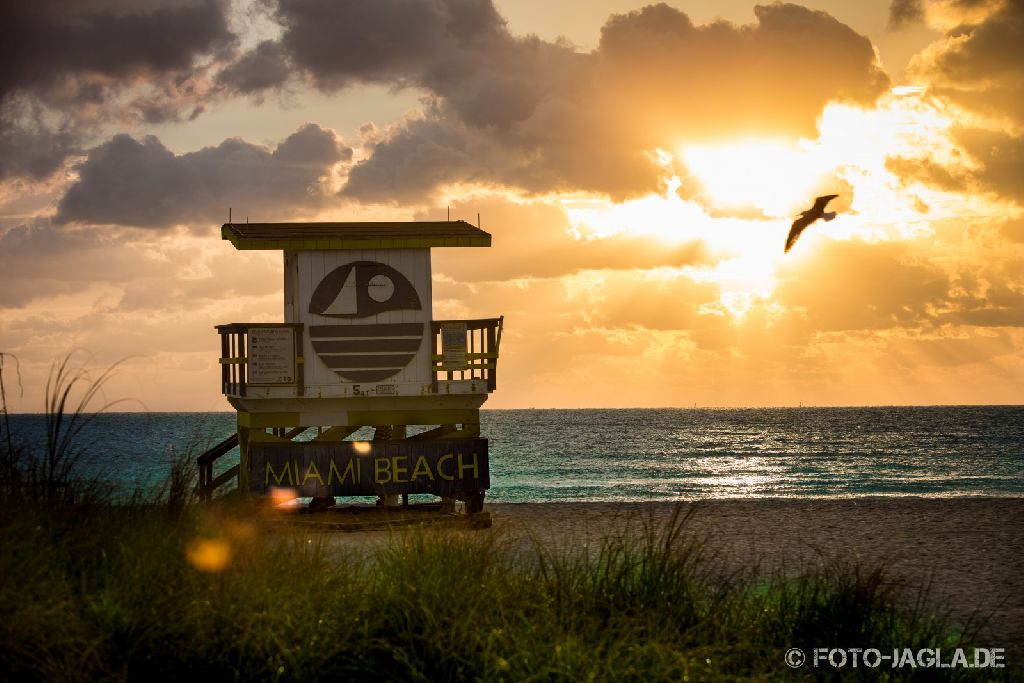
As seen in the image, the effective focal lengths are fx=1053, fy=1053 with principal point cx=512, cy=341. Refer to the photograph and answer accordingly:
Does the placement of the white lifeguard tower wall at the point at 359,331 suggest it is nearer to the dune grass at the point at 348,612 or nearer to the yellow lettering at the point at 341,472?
the yellow lettering at the point at 341,472

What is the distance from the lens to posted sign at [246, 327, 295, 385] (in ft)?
64.8

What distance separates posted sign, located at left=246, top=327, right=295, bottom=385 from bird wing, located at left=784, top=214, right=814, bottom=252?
11054mm

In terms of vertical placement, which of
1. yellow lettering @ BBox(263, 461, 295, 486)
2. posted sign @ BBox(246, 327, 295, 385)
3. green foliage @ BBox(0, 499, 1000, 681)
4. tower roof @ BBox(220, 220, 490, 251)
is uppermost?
tower roof @ BBox(220, 220, 490, 251)

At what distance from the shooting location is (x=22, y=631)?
759 centimetres

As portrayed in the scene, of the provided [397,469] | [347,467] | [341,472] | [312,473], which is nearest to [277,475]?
[312,473]

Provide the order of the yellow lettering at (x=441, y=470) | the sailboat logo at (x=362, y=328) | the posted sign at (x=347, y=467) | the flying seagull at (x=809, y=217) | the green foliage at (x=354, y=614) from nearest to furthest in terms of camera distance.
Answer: the green foliage at (x=354, y=614)
the flying seagull at (x=809, y=217)
the posted sign at (x=347, y=467)
the sailboat logo at (x=362, y=328)
the yellow lettering at (x=441, y=470)

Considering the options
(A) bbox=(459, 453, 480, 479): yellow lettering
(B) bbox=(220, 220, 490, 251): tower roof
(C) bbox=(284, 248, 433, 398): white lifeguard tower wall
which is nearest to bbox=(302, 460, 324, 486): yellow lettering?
(C) bbox=(284, 248, 433, 398): white lifeguard tower wall

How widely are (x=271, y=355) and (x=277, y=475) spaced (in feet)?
7.45

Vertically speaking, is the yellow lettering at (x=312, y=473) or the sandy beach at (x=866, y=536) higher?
the yellow lettering at (x=312, y=473)

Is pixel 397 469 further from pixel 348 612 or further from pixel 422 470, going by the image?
pixel 348 612

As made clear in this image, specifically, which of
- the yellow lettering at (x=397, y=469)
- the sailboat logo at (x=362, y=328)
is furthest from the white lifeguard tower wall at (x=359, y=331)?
the yellow lettering at (x=397, y=469)

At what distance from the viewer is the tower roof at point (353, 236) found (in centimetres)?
1984

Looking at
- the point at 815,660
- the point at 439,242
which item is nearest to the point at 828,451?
the point at 439,242

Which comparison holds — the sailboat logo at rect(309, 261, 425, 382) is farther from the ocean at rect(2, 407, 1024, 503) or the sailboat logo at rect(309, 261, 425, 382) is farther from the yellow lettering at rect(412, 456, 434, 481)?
the ocean at rect(2, 407, 1024, 503)
